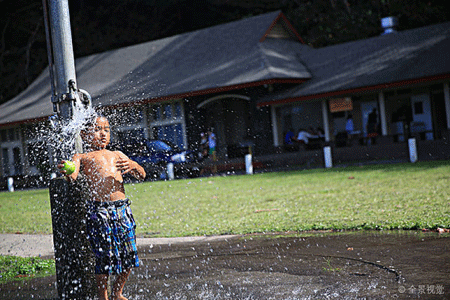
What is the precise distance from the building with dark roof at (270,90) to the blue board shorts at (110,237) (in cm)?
1662

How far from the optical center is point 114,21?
4284 centimetres

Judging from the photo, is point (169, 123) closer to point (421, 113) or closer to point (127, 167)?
point (421, 113)

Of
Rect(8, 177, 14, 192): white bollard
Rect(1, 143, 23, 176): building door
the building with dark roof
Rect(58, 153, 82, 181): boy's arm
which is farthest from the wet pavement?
Rect(1, 143, 23, 176): building door

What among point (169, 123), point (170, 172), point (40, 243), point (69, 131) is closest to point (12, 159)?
point (169, 123)

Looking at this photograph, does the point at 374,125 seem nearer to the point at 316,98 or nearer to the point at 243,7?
the point at 316,98

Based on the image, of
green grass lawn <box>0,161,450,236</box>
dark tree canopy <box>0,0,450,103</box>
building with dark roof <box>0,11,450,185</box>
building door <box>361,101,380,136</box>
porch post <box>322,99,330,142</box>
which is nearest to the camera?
green grass lawn <box>0,161,450,236</box>

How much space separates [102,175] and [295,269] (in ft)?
6.80

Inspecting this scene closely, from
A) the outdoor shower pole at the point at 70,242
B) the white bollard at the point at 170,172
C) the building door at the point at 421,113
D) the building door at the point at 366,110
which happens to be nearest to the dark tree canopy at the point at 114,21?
the building door at the point at 366,110

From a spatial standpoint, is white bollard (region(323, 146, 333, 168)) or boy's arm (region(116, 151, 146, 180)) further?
white bollard (region(323, 146, 333, 168))

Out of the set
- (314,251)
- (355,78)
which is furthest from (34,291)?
(355,78)

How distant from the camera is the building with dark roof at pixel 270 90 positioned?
2269 centimetres

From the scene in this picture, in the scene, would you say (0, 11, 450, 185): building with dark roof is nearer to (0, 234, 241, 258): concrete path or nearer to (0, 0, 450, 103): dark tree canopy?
(0, 0, 450, 103): dark tree canopy

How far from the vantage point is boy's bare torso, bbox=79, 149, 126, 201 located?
184 inches

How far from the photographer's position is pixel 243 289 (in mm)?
4914
